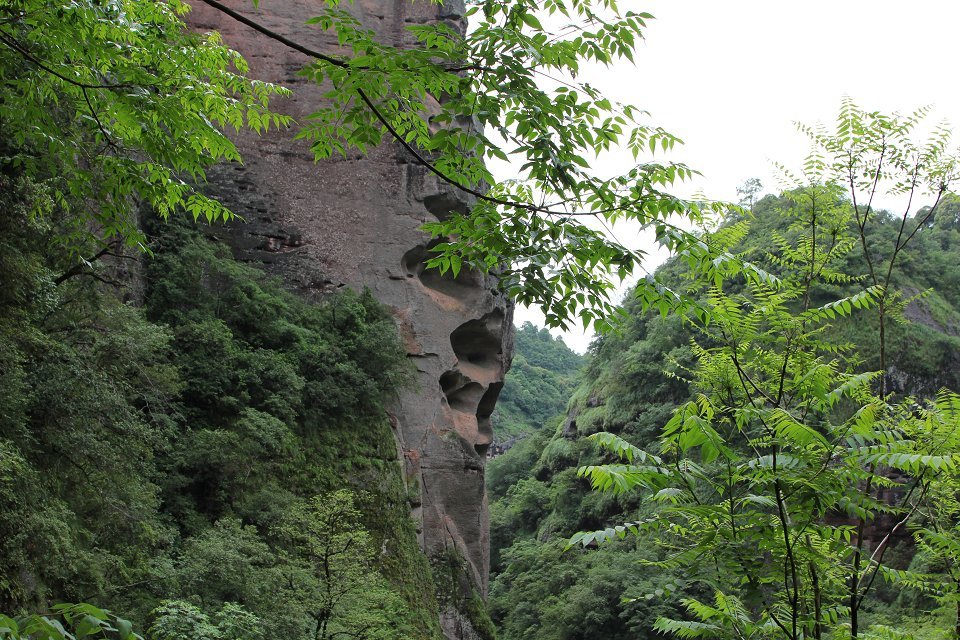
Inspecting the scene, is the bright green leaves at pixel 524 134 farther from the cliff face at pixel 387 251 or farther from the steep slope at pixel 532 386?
the steep slope at pixel 532 386

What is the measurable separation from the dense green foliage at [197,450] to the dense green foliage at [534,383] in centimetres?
3365

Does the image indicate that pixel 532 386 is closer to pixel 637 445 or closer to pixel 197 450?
pixel 637 445

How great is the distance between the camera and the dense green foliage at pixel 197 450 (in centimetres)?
870

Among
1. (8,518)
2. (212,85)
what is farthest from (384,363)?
(212,85)

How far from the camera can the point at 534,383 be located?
6288 cm

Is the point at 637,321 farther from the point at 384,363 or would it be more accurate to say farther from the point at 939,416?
the point at 939,416

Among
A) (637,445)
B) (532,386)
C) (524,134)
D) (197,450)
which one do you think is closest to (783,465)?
(524,134)

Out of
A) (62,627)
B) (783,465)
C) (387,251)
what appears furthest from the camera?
(387,251)

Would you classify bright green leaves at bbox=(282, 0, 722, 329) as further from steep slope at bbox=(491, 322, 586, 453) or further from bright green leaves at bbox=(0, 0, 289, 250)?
steep slope at bbox=(491, 322, 586, 453)

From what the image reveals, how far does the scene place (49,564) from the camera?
8.09 m

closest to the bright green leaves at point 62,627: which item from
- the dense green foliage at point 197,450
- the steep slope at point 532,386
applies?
the dense green foliage at point 197,450

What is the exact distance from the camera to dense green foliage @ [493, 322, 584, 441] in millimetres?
57872

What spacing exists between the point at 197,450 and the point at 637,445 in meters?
25.7

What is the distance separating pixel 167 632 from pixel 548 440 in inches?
1445
